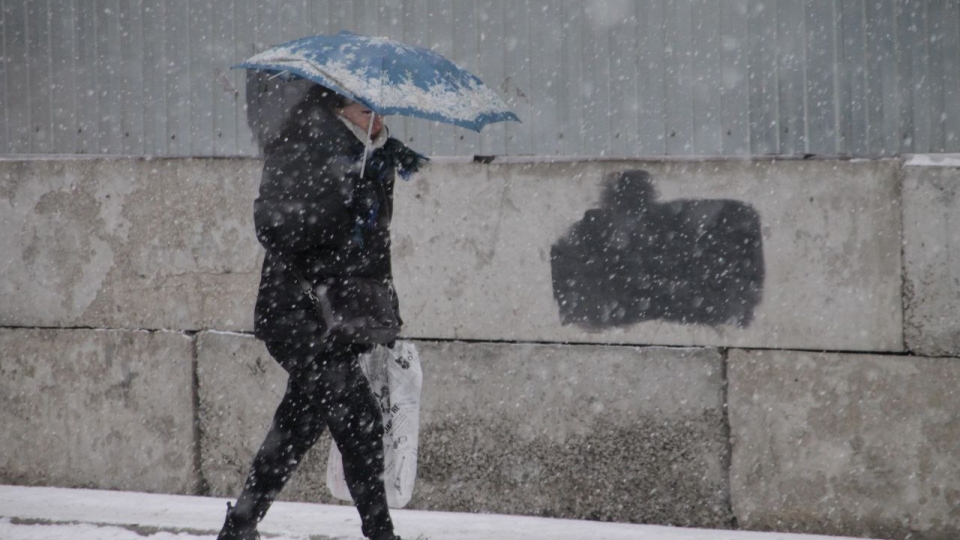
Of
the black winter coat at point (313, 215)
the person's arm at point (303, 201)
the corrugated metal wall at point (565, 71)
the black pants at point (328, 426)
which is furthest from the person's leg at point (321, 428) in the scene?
the corrugated metal wall at point (565, 71)

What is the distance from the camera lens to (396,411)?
14.3 feet

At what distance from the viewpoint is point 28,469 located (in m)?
6.23

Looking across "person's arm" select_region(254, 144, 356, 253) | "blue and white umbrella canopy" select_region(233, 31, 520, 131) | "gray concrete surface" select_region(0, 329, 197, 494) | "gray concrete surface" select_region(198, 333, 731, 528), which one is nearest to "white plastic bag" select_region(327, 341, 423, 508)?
"person's arm" select_region(254, 144, 356, 253)

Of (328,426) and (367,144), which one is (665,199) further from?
(328,426)

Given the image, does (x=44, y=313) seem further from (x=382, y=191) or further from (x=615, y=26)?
(x=615, y=26)

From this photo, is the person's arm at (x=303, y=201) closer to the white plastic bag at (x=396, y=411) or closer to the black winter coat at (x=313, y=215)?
the black winter coat at (x=313, y=215)

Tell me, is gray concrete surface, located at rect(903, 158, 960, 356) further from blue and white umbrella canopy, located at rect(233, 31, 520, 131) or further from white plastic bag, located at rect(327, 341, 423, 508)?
white plastic bag, located at rect(327, 341, 423, 508)

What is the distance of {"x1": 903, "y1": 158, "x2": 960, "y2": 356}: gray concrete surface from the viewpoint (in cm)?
489

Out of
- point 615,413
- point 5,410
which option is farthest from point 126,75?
point 615,413

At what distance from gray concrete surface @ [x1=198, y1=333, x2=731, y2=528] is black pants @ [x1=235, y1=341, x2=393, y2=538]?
4.48 feet

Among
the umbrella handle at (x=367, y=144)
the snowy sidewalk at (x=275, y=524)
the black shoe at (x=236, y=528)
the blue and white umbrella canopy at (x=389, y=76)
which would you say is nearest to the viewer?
the blue and white umbrella canopy at (x=389, y=76)

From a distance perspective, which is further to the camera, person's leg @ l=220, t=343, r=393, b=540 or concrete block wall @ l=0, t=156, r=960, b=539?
concrete block wall @ l=0, t=156, r=960, b=539

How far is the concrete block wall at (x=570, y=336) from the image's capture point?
16.5ft

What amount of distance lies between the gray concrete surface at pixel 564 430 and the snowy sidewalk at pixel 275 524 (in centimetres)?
11
